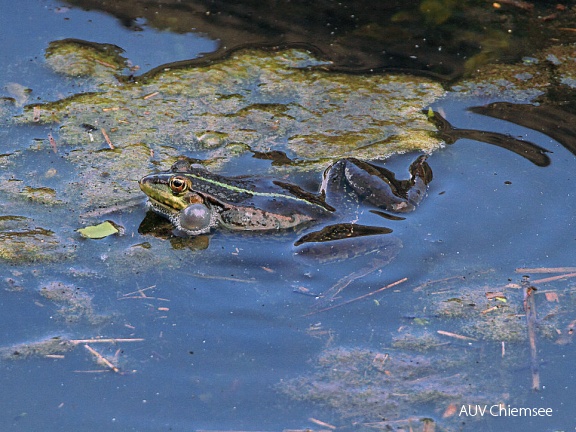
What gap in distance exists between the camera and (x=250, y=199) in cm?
477

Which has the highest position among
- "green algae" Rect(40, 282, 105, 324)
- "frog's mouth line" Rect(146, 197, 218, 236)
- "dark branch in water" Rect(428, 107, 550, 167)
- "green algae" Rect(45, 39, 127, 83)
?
"green algae" Rect(45, 39, 127, 83)

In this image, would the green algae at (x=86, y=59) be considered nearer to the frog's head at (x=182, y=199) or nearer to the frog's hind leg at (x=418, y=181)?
the frog's head at (x=182, y=199)

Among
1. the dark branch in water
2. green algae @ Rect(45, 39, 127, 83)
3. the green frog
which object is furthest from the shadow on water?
the green frog

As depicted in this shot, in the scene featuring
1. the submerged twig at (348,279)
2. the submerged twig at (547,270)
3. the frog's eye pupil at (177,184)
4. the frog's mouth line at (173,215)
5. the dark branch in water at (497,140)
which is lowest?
the submerged twig at (348,279)

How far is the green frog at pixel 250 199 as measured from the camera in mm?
4758

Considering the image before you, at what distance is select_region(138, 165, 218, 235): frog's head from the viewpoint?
188 inches

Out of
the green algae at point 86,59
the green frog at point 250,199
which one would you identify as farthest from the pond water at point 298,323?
the green algae at point 86,59

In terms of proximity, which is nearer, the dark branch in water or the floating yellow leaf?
the floating yellow leaf

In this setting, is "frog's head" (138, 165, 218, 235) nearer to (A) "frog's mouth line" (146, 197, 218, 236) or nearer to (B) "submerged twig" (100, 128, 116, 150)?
(A) "frog's mouth line" (146, 197, 218, 236)

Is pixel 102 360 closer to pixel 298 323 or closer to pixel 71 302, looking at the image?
pixel 71 302

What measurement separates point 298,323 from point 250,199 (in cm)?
101

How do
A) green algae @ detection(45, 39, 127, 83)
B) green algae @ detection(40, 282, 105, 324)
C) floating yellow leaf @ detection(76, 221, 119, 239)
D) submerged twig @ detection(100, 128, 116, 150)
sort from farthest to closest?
green algae @ detection(45, 39, 127, 83), submerged twig @ detection(100, 128, 116, 150), floating yellow leaf @ detection(76, 221, 119, 239), green algae @ detection(40, 282, 105, 324)

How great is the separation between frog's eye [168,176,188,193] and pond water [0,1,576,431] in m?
0.34

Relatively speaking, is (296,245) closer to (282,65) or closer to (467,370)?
(467,370)
